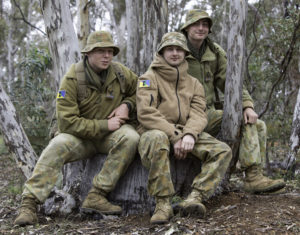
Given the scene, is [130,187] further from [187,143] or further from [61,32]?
[61,32]

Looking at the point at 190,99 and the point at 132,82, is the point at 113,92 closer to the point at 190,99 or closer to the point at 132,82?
the point at 132,82

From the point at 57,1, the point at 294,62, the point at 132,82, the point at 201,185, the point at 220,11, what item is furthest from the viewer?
the point at 220,11

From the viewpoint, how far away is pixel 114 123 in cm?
429

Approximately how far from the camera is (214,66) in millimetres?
4844

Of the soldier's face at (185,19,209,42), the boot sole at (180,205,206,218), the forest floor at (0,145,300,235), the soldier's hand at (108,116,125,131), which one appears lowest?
the forest floor at (0,145,300,235)

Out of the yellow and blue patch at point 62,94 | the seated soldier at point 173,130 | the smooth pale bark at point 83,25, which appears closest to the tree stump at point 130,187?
the seated soldier at point 173,130

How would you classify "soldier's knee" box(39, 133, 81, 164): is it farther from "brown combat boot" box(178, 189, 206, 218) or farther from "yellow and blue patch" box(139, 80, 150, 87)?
"brown combat boot" box(178, 189, 206, 218)

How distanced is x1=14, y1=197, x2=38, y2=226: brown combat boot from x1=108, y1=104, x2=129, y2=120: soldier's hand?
1344 millimetres

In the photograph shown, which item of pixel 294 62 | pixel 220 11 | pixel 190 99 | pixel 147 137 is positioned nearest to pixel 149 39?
pixel 190 99

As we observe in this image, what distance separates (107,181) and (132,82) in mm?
1362

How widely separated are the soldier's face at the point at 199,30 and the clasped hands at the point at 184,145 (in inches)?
56.5

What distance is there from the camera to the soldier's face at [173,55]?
418 centimetres

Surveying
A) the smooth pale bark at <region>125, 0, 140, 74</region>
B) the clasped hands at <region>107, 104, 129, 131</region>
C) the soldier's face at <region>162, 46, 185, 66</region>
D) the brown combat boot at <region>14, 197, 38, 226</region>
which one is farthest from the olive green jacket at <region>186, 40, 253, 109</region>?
the smooth pale bark at <region>125, 0, 140, 74</region>

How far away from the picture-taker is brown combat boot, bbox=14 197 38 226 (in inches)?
153
